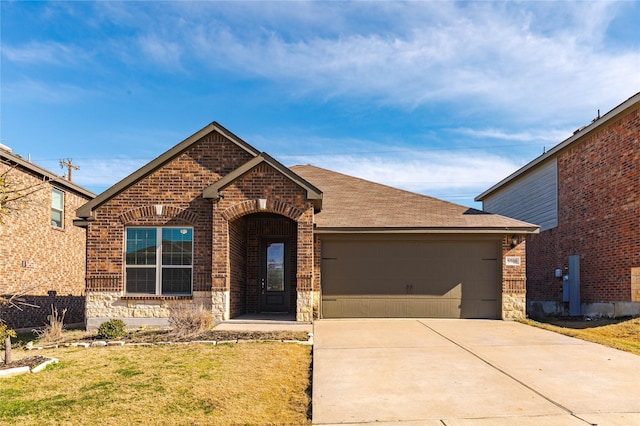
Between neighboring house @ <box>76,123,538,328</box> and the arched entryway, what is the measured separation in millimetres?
31

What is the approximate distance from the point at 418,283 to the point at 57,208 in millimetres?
13418

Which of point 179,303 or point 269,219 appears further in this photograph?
point 269,219

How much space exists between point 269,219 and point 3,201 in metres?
8.26

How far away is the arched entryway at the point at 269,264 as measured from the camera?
51.4 ft

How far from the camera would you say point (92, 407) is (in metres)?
6.31

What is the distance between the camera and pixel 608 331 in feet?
42.1

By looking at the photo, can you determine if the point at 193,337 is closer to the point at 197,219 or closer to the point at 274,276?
the point at 197,219

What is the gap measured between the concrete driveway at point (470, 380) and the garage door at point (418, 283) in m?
3.09

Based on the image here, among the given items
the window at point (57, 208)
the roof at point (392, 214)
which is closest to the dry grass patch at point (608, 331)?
the roof at point (392, 214)

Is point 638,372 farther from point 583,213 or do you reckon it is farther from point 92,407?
point 583,213

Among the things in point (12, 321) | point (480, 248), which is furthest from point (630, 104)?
point (12, 321)

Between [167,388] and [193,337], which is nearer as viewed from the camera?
[167,388]

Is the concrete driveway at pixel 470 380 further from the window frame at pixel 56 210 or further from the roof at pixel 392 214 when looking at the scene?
the window frame at pixel 56 210

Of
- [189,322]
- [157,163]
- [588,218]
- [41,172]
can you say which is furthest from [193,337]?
[588,218]
